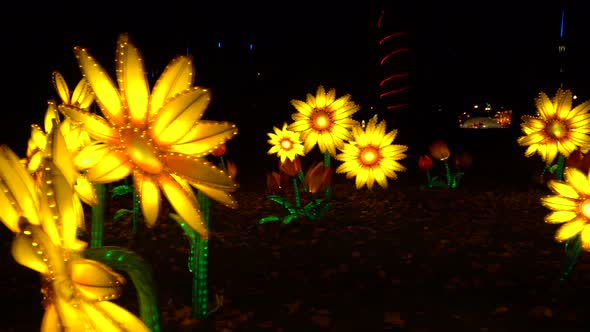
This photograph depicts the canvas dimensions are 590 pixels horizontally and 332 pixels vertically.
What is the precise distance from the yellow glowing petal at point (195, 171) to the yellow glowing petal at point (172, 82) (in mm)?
193

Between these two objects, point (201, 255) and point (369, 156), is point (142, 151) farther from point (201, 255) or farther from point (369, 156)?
point (369, 156)

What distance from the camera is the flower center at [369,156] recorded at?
506 cm

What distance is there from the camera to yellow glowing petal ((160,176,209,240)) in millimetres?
1600

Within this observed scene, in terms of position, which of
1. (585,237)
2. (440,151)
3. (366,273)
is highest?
(440,151)

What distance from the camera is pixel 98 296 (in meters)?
1.12

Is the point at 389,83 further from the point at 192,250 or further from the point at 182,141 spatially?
the point at 182,141

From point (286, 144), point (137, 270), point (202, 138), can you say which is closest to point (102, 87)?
point (202, 138)

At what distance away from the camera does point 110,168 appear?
1.61 m

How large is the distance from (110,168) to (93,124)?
0.17m

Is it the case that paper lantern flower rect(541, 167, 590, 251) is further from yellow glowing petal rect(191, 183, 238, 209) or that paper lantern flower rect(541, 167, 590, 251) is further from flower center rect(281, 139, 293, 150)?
flower center rect(281, 139, 293, 150)

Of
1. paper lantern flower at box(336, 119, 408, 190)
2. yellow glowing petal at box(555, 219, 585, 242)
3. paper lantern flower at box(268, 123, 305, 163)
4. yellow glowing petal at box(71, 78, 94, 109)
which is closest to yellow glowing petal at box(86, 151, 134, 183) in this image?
yellow glowing petal at box(71, 78, 94, 109)

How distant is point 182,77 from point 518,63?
18278mm

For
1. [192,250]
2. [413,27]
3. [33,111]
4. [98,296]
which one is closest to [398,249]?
[192,250]

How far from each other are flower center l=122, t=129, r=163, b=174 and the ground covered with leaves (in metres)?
0.68
